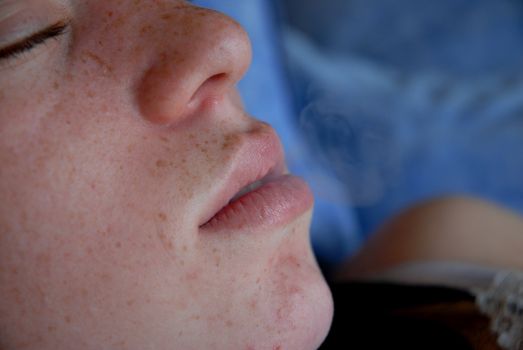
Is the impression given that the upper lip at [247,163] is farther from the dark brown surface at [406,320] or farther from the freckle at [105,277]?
the dark brown surface at [406,320]

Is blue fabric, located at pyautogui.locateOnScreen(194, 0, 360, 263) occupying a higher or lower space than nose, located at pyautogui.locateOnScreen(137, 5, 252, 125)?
lower

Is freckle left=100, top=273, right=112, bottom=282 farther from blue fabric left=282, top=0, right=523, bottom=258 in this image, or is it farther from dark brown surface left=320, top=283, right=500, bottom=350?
blue fabric left=282, top=0, right=523, bottom=258

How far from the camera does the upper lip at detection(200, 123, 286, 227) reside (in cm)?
67

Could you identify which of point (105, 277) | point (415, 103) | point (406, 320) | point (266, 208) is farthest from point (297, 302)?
point (415, 103)

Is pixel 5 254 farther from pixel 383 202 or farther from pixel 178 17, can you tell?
pixel 383 202

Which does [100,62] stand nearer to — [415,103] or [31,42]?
[31,42]

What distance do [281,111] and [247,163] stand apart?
94 cm

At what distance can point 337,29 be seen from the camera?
2062 millimetres

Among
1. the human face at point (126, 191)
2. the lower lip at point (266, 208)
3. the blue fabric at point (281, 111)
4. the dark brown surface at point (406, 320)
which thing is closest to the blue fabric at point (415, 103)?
the blue fabric at point (281, 111)

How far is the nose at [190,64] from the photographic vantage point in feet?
2.15

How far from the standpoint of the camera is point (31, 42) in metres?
0.65

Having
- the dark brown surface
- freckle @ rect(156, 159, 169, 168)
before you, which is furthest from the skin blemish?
the dark brown surface

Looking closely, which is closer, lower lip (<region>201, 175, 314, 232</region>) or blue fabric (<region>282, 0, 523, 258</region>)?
lower lip (<region>201, 175, 314, 232</region>)

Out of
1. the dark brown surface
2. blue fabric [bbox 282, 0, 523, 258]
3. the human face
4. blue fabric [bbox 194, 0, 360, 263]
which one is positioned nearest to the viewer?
the human face
